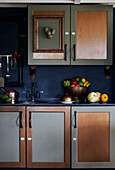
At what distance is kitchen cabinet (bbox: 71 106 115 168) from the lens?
317cm

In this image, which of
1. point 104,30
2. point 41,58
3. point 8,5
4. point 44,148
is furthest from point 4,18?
point 44,148

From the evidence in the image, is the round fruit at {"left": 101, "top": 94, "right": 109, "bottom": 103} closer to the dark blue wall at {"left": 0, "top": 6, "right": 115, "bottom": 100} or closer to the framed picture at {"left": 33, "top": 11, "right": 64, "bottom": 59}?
the dark blue wall at {"left": 0, "top": 6, "right": 115, "bottom": 100}

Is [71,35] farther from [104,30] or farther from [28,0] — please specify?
[28,0]

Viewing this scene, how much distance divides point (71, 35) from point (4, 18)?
112 cm

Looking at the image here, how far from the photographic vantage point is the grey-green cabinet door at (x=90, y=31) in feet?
11.2

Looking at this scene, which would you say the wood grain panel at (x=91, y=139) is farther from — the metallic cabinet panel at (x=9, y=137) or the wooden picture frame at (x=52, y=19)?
the wooden picture frame at (x=52, y=19)

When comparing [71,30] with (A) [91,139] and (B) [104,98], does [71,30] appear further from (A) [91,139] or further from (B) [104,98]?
(A) [91,139]

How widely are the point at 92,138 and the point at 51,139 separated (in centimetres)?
53

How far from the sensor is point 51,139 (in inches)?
125

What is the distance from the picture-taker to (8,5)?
3664 millimetres

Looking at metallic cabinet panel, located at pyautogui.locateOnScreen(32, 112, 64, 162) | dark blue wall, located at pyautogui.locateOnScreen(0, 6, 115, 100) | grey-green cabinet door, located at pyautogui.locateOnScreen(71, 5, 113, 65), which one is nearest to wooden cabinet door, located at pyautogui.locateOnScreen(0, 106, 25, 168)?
metallic cabinet panel, located at pyautogui.locateOnScreen(32, 112, 64, 162)

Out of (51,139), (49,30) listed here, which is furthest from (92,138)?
(49,30)

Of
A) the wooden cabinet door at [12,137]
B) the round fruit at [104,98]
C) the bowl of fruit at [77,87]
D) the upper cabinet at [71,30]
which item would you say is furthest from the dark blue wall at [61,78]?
the wooden cabinet door at [12,137]

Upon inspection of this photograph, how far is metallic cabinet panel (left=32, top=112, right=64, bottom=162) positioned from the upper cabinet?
0.86 metres
